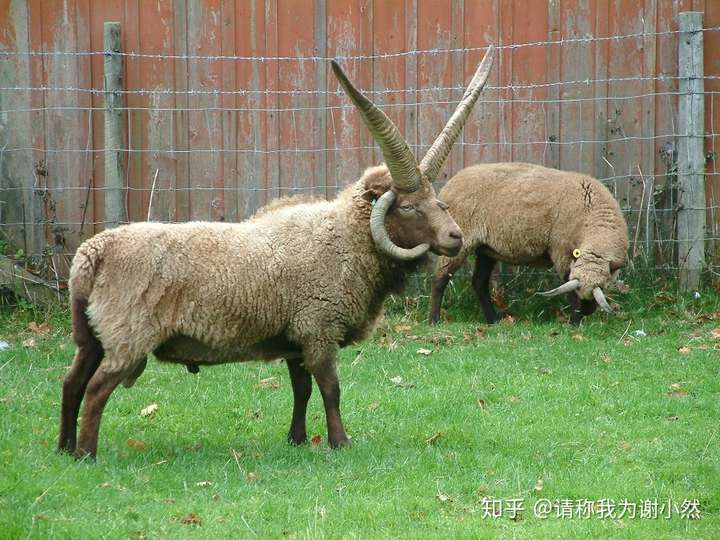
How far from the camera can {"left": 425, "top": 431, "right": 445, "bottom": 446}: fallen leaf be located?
7.08 meters

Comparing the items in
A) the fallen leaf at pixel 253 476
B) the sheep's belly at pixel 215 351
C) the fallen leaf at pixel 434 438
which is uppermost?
the sheep's belly at pixel 215 351

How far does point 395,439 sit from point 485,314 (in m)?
4.80

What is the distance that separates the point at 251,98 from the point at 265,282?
6.04m

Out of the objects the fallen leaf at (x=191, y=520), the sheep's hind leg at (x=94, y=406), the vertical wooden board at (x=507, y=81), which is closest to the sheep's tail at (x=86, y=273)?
the sheep's hind leg at (x=94, y=406)

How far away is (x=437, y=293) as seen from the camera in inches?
464

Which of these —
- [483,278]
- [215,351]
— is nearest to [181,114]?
[483,278]

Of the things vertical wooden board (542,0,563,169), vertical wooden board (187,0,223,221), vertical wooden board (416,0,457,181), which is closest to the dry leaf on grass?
vertical wooden board (187,0,223,221)

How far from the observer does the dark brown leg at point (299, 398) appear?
7.23 m

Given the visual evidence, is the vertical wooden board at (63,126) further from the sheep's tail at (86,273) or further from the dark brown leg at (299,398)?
the sheep's tail at (86,273)

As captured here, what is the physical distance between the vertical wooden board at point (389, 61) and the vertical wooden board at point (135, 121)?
280cm

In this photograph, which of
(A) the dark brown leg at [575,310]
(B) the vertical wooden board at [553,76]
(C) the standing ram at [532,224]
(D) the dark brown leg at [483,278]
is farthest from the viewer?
(B) the vertical wooden board at [553,76]

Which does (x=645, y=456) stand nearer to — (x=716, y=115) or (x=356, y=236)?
(x=356, y=236)

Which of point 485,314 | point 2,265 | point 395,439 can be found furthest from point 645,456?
point 2,265

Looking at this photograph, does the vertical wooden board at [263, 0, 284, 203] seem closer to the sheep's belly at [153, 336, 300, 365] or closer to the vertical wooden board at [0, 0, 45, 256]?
the vertical wooden board at [0, 0, 45, 256]
